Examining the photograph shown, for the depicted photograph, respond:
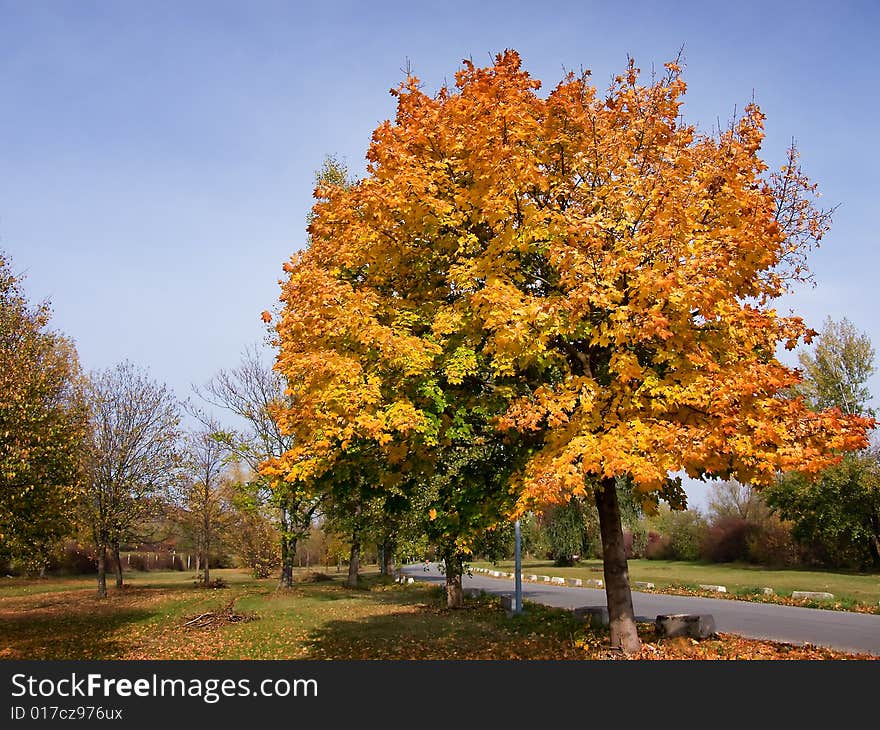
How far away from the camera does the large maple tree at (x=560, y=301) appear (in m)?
8.38

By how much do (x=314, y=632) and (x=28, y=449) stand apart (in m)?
8.93

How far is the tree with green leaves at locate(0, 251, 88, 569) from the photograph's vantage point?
14.6 metres

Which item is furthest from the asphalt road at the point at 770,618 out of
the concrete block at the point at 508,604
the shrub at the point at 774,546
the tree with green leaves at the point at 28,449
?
the shrub at the point at 774,546

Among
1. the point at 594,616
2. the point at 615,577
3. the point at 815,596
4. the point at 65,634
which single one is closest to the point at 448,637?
the point at 594,616

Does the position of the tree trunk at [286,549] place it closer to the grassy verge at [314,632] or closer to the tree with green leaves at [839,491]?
the grassy verge at [314,632]

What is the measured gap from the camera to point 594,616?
51.6ft

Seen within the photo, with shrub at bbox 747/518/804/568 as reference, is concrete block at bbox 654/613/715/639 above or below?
above

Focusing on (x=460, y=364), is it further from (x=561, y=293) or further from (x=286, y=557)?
(x=286, y=557)

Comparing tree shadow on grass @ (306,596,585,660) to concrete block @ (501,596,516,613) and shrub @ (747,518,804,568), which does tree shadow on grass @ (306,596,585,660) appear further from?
shrub @ (747,518,804,568)

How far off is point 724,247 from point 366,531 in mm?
19556

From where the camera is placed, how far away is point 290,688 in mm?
7652

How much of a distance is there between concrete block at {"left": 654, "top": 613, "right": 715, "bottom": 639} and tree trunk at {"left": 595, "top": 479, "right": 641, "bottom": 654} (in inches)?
94.8

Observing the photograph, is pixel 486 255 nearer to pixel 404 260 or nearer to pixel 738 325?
pixel 404 260

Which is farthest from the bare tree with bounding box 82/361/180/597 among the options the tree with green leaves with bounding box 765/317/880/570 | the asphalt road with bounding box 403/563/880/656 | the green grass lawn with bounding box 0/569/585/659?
the tree with green leaves with bounding box 765/317/880/570
